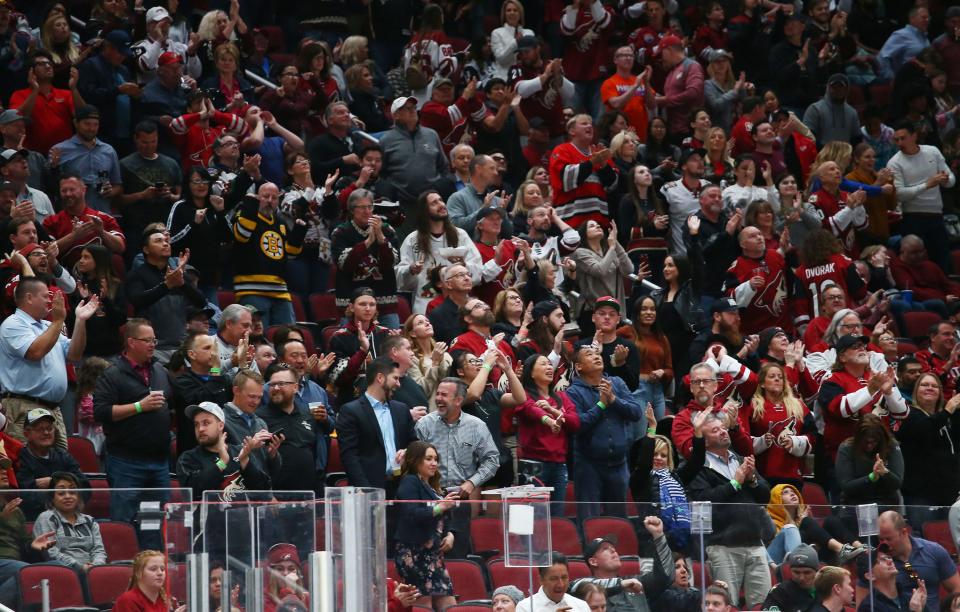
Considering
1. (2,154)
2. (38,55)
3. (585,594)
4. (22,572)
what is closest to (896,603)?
(585,594)

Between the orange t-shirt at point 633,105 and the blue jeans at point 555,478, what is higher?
the orange t-shirt at point 633,105

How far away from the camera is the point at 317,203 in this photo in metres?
13.1

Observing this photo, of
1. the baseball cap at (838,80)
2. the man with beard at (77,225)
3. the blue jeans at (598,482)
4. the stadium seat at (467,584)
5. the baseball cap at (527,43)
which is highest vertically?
the baseball cap at (527,43)

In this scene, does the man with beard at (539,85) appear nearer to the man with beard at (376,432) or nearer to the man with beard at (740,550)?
the man with beard at (376,432)

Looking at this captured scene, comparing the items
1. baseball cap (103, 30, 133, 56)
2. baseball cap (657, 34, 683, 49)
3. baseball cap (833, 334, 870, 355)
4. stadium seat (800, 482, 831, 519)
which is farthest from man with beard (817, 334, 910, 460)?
baseball cap (103, 30, 133, 56)

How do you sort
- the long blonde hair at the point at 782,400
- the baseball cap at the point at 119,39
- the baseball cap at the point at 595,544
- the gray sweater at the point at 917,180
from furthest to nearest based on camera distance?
1. the gray sweater at the point at 917,180
2. the baseball cap at the point at 119,39
3. the long blonde hair at the point at 782,400
4. the baseball cap at the point at 595,544

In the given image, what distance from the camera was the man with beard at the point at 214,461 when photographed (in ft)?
29.8

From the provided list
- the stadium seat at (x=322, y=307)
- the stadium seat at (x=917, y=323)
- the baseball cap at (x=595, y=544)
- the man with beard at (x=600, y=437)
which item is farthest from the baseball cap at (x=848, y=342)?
the stadium seat at (x=322, y=307)

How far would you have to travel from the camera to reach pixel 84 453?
402 inches

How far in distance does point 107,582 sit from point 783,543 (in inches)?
150

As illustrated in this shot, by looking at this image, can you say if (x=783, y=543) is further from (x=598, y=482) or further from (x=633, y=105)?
(x=633, y=105)

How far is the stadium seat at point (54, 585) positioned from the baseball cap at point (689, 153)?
8.01 meters

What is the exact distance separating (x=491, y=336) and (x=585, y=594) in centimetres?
321

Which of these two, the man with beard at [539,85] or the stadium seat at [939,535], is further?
the man with beard at [539,85]
